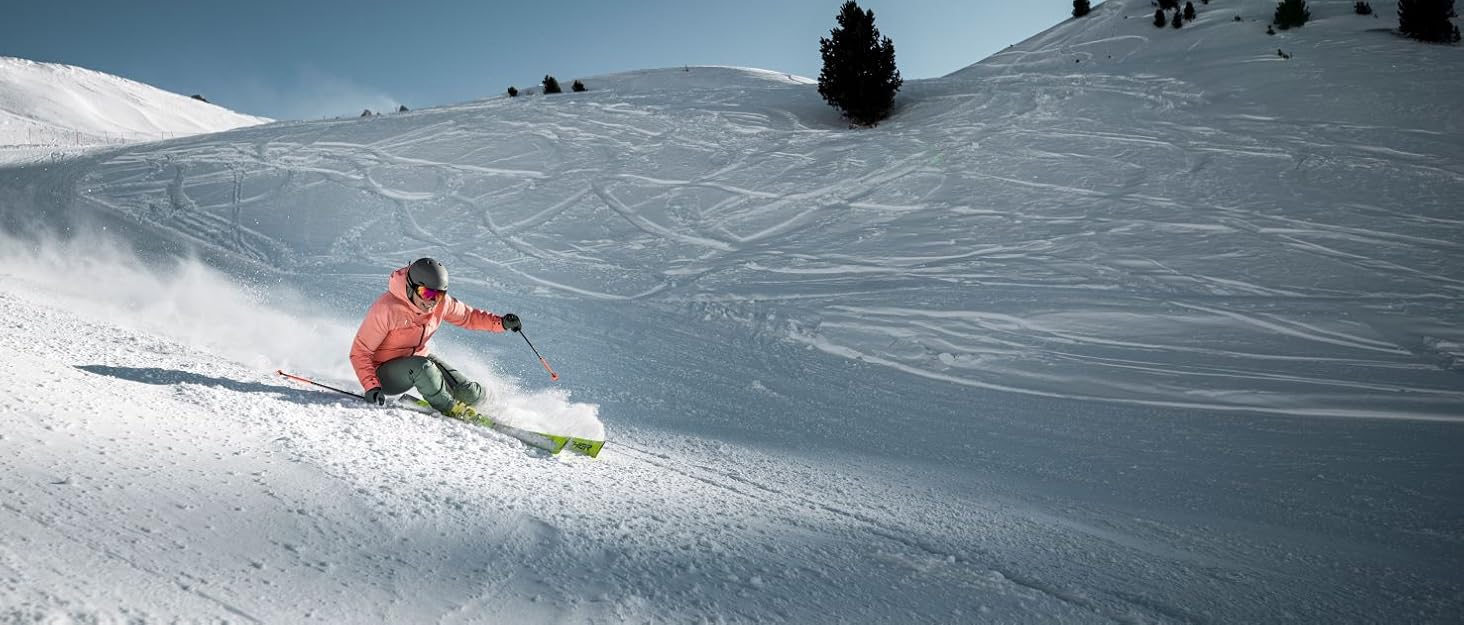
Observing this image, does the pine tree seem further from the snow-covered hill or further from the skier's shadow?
the snow-covered hill

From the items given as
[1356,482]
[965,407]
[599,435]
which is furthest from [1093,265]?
[599,435]

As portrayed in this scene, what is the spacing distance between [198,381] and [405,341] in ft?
3.78

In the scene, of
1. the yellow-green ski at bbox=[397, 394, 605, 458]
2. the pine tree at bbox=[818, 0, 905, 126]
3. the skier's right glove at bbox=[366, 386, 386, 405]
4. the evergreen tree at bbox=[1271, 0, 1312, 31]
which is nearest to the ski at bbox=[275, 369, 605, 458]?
the yellow-green ski at bbox=[397, 394, 605, 458]

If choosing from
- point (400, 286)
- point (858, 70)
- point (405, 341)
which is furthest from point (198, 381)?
point (858, 70)

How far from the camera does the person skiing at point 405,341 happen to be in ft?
14.8

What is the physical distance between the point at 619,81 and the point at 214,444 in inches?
890

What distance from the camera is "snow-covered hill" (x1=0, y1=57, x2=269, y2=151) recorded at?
77.8ft

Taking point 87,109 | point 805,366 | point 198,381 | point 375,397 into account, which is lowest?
point 805,366

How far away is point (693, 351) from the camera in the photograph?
7062 millimetres

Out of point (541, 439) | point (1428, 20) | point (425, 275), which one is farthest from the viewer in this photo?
point (1428, 20)

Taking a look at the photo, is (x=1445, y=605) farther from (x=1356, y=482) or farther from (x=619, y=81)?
(x=619, y=81)

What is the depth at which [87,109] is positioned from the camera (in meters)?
30.5

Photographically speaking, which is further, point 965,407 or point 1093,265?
point 1093,265

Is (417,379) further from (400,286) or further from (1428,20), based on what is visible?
(1428,20)
